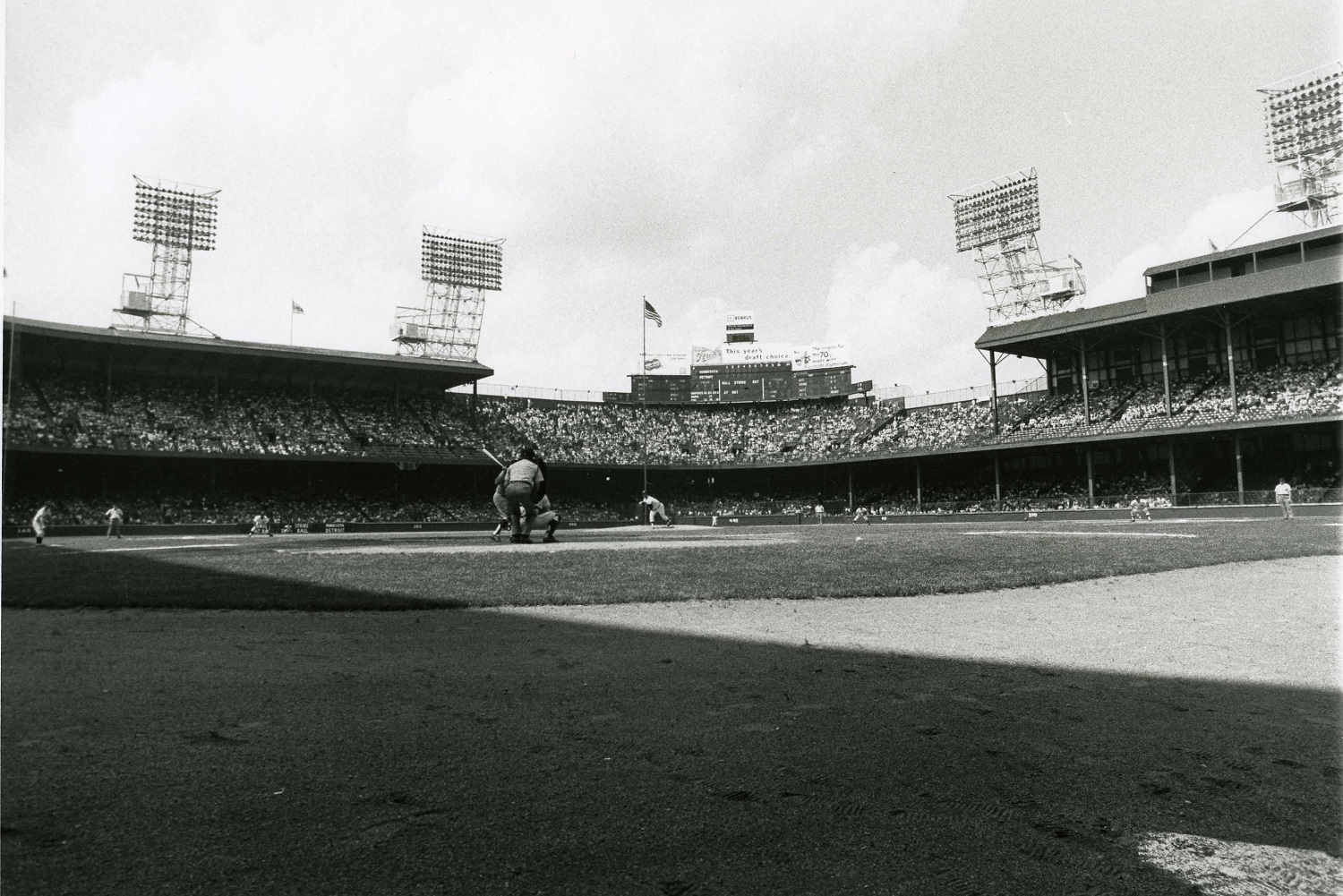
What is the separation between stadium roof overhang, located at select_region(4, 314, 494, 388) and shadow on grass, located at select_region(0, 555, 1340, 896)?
36.3 m

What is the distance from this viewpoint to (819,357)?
69.6 metres

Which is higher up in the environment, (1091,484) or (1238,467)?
(1238,467)

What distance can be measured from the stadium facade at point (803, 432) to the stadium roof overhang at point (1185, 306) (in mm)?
121

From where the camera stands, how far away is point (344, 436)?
4553cm

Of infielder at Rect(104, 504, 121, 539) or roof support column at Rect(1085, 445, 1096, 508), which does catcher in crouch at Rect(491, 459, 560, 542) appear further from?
roof support column at Rect(1085, 445, 1096, 508)

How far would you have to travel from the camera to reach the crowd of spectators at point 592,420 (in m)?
37.2

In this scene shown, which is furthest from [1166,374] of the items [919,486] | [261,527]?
[261,527]

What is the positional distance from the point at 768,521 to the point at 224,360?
32071 millimetres

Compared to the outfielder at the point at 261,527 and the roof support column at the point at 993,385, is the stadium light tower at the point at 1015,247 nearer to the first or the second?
the roof support column at the point at 993,385

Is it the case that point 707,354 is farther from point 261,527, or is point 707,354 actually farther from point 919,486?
point 261,527

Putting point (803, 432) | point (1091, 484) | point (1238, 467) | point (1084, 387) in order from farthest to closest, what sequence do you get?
point (803, 432), point (1084, 387), point (1091, 484), point (1238, 467)

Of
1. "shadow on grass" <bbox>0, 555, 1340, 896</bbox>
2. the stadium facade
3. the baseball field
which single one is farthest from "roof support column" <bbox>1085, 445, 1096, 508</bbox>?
"shadow on grass" <bbox>0, 555, 1340, 896</bbox>

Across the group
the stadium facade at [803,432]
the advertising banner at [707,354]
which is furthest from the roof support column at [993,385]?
the advertising banner at [707,354]

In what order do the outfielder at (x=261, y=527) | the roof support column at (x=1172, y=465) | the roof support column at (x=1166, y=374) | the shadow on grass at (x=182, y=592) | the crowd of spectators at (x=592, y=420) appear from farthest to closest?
1. the roof support column at (x=1166, y=374)
2. the roof support column at (x=1172, y=465)
3. the crowd of spectators at (x=592, y=420)
4. the outfielder at (x=261, y=527)
5. the shadow on grass at (x=182, y=592)
